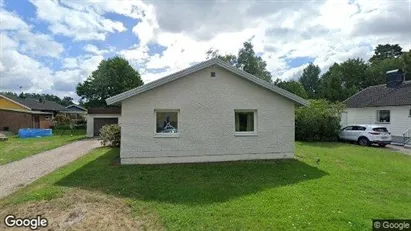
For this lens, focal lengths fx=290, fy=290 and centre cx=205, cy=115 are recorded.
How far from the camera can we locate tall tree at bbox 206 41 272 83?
49.0m

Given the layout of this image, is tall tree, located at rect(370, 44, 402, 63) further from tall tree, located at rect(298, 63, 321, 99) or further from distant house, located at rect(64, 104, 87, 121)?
distant house, located at rect(64, 104, 87, 121)

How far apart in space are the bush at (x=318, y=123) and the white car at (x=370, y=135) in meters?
1.47

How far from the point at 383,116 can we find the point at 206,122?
69.1 ft

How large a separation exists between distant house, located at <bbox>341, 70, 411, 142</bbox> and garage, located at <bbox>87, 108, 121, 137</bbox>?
83.4ft

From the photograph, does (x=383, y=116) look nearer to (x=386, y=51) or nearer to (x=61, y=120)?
(x=61, y=120)

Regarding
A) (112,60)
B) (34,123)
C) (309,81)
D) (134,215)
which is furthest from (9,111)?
(309,81)

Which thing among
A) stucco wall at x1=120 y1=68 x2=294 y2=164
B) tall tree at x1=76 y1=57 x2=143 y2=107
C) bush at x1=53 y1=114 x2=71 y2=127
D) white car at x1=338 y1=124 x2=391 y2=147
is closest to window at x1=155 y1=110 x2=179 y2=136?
stucco wall at x1=120 y1=68 x2=294 y2=164

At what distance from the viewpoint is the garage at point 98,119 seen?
32.7 meters

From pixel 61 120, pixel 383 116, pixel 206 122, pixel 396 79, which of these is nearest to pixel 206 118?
pixel 206 122

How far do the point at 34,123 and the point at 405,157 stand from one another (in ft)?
138

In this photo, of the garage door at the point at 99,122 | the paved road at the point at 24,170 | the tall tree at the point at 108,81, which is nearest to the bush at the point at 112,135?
the paved road at the point at 24,170

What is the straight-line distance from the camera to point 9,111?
39.4m

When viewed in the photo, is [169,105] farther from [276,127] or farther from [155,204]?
[155,204]

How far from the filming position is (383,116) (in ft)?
87.3
